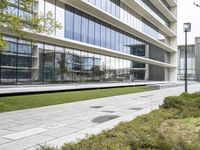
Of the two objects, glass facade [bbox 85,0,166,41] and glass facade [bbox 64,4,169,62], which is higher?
glass facade [bbox 85,0,166,41]

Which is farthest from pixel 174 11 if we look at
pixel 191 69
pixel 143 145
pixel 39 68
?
pixel 143 145

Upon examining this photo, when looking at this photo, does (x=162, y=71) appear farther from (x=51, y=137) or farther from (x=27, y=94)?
(x=51, y=137)

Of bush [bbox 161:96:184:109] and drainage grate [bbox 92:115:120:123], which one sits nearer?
drainage grate [bbox 92:115:120:123]

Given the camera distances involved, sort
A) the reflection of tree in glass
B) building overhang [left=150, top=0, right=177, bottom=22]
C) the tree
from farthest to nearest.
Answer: building overhang [left=150, top=0, right=177, bottom=22], the reflection of tree in glass, the tree

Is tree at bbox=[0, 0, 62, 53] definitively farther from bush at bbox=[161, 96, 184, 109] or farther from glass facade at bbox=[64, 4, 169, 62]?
glass facade at bbox=[64, 4, 169, 62]

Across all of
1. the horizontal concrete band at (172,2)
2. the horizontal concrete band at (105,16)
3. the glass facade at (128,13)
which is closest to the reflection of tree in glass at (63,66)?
the horizontal concrete band at (105,16)

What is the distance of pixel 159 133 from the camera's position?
7.77m

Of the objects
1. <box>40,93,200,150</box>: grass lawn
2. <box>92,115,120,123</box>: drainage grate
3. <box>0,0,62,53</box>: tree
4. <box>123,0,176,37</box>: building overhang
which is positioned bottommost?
<box>92,115,120,123</box>: drainage grate

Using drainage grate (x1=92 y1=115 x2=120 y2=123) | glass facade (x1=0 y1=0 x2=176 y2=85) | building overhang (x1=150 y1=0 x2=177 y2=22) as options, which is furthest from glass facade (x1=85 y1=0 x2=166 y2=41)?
drainage grate (x1=92 y1=115 x2=120 y2=123)

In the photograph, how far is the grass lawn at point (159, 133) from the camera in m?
6.30

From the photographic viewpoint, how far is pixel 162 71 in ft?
215

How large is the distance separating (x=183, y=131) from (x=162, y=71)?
57865 mm

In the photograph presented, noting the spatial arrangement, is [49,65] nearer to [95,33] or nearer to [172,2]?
[95,33]

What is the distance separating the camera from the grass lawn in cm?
630
